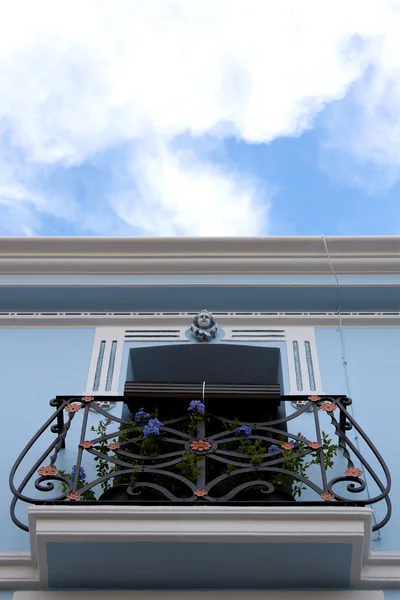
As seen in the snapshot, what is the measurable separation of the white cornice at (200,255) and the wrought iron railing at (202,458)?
179 centimetres

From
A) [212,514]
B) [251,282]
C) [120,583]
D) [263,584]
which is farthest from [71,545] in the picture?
[251,282]

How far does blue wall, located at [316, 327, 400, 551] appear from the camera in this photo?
635 centimetres

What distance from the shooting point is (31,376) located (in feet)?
23.1

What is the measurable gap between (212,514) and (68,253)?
3855 millimetres

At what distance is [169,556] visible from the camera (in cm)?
Result: 506

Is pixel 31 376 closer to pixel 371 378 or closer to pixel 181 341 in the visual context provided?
pixel 181 341

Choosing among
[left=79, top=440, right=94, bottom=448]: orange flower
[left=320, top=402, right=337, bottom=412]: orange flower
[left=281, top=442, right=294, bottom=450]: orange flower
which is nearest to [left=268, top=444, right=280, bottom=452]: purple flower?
[left=281, top=442, right=294, bottom=450]: orange flower

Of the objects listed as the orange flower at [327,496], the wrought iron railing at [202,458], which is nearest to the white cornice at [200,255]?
the wrought iron railing at [202,458]

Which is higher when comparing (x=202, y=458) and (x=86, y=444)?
(x=86, y=444)

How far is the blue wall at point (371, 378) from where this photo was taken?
6348 millimetres

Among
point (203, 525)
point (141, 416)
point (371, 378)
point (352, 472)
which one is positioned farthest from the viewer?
point (371, 378)

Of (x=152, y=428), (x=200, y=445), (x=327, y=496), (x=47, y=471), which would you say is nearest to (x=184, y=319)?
(x=152, y=428)

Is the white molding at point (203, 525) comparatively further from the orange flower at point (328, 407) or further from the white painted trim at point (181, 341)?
the white painted trim at point (181, 341)

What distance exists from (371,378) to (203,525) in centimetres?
250
